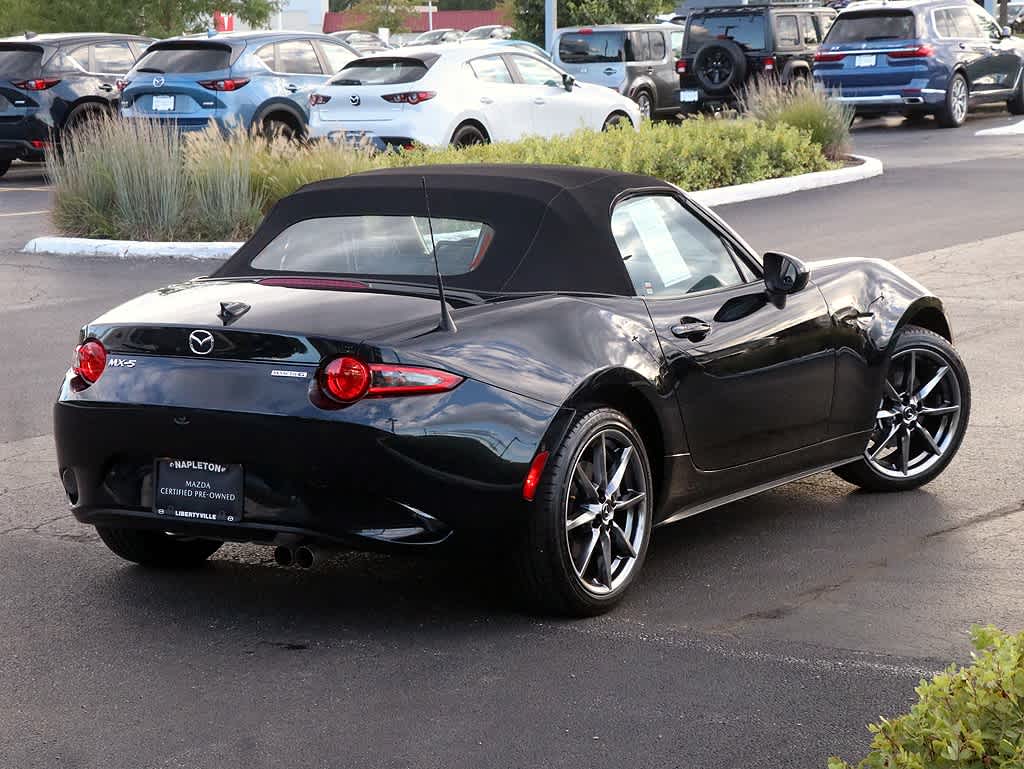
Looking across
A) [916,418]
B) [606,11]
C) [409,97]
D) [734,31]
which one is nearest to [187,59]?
[409,97]

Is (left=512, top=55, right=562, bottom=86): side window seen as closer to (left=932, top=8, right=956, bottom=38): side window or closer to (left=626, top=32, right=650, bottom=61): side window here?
(left=626, top=32, right=650, bottom=61): side window

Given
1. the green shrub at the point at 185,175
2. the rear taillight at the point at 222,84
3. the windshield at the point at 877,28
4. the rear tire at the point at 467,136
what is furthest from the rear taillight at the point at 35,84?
the windshield at the point at 877,28

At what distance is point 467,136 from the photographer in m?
19.5

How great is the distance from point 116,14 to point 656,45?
12420mm

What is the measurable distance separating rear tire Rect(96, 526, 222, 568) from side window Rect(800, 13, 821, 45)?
25655 mm

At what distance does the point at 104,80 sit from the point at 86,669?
Result: 19.3m

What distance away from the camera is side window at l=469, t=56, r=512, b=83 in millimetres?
19828

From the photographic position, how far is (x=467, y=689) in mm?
4758

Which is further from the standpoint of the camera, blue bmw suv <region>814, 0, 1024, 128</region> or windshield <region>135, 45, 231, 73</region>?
blue bmw suv <region>814, 0, 1024, 128</region>

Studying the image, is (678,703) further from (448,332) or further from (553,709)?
(448,332)

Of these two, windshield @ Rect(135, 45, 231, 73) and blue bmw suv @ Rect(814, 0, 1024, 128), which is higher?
windshield @ Rect(135, 45, 231, 73)

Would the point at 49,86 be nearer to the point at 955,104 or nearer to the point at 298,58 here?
the point at 298,58

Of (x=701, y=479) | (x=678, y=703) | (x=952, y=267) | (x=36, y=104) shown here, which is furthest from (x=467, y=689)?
(x=36, y=104)

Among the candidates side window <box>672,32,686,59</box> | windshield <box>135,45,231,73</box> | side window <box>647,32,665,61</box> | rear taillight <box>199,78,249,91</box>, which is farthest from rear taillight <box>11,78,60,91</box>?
side window <box>672,32,686,59</box>
